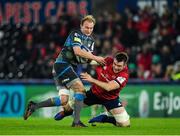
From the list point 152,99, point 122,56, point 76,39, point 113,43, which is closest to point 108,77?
point 122,56

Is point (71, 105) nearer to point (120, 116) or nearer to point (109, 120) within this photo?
point (109, 120)

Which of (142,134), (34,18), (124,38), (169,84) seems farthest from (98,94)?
(34,18)

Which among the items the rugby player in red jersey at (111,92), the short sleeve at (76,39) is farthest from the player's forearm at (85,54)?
the rugby player in red jersey at (111,92)

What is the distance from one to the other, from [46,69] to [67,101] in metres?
9.73

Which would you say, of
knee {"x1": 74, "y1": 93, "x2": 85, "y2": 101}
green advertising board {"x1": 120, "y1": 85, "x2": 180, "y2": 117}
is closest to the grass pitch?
knee {"x1": 74, "y1": 93, "x2": 85, "y2": 101}

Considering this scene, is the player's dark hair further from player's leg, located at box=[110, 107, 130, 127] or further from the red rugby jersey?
player's leg, located at box=[110, 107, 130, 127]

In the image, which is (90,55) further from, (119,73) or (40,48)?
(40,48)

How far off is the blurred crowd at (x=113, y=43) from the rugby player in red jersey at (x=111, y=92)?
26.6ft

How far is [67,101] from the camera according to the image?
16391mm

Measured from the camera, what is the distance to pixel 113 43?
2650 cm

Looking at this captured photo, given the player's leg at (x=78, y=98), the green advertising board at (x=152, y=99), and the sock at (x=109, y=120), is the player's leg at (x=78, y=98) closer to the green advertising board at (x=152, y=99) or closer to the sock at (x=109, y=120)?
the sock at (x=109, y=120)

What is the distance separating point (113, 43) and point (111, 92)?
10.0 meters

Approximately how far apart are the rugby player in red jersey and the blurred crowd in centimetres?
810

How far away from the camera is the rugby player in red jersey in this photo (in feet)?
52.7
